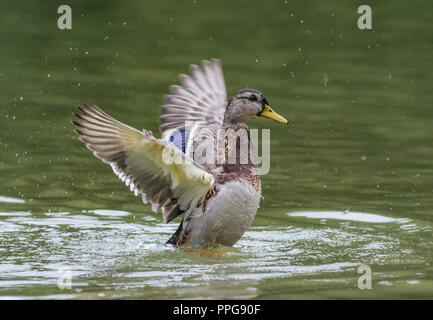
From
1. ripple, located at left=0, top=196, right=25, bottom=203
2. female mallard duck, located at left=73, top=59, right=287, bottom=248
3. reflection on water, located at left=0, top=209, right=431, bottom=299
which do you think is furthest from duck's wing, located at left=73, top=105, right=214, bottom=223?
ripple, located at left=0, top=196, right=25, bottom=203

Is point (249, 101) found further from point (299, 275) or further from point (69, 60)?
point (69, 60)

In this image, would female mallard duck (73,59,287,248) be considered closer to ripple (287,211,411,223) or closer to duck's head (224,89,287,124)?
duck's head (224,89,287,124)

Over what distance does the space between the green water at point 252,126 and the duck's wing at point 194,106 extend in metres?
0.99

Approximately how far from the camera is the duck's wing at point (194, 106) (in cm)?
987

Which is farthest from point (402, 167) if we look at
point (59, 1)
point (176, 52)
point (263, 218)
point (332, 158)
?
point (59, 1)

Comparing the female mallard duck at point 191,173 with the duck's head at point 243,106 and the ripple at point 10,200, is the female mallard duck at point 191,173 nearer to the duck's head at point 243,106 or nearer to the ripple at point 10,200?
the duck's head at point 243,106

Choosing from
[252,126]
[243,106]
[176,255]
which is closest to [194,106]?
[243,106]

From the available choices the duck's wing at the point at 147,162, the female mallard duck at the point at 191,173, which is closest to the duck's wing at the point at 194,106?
the female mallard duck at the point at 191,173

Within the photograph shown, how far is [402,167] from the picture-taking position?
38.6 ft

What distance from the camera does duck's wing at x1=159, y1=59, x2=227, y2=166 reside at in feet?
32.4

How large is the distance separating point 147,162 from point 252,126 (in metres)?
5.11

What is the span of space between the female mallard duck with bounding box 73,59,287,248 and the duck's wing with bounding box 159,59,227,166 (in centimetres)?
41

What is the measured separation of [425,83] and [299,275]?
28.4 feet
